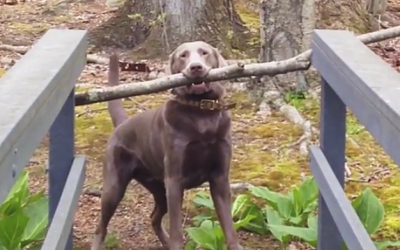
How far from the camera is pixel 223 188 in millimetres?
4070

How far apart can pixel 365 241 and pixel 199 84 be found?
5.15 ft

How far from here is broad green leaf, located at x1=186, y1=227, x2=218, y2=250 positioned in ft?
13.3

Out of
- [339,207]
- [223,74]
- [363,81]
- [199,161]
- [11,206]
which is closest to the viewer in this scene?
[363,81]

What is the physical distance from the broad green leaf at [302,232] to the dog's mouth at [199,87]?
690 millimetres

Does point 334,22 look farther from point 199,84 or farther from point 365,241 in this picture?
point 365,241

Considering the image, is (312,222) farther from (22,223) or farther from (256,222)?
(22,223)

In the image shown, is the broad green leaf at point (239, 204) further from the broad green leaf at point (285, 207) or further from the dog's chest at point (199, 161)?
the dog's chest at point (199, 161)

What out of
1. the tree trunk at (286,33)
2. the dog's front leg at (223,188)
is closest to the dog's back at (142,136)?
the dog's front leg at (223,188)

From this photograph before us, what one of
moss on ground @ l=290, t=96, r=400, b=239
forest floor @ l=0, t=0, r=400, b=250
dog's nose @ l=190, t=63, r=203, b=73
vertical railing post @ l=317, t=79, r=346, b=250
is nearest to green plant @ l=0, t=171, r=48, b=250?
forest floor @ l=0, t=0, r=400, b=250

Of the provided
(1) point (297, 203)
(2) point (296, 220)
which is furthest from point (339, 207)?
(1) point (297, 203)

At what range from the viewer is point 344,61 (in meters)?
2.73

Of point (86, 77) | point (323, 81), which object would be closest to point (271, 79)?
point (86, 77)

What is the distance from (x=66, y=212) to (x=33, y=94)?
0.74 meters

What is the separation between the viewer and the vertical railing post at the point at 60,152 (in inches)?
128
